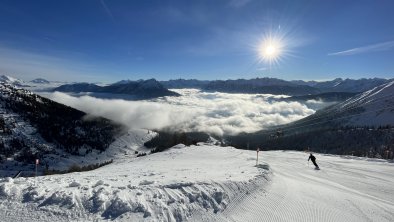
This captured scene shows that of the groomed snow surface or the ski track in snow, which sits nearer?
the groomed snow surface

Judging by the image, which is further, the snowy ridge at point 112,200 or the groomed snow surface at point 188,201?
the groomed snow surface at point 188,201

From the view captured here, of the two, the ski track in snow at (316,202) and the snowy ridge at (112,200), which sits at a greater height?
the snowy ridge at (112,200)

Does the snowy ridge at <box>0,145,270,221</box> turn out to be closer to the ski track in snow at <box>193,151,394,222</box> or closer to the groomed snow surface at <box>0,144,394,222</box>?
the groomed snow surface at <box>0,144,394,222</box>

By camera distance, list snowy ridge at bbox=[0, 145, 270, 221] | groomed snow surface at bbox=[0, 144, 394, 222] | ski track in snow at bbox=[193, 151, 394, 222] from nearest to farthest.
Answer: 1. snowy ridge at bbox=[0, 145, 270, 221]
2. groomed snow surface at bbox=[0, 144, 394, 222]
3. ski track in snow at bbox=[193, 151, 394, 222]

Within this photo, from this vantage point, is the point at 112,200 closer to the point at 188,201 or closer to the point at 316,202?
the point at 188,201

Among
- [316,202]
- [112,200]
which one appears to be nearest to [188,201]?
[112,200]

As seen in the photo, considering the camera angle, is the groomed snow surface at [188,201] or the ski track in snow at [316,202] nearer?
the groomed snow surface at [188,201]

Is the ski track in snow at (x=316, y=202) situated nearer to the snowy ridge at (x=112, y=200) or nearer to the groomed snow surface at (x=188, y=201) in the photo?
the groomed snow surface at (x=188, y=201)

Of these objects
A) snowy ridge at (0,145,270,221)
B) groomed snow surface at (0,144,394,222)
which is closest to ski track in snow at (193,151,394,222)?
groomed snow surface at (0,144,394,222)

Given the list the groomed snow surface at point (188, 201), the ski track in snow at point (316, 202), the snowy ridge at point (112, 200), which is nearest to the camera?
the snowy ridge at point (112, 200)

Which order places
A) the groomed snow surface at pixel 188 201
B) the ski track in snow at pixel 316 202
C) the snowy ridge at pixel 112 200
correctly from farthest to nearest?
the ski track in snow at pixel 316 202 < the groomed snow surface at pixel 188 201 < the snowy ridge at pixel 112 200

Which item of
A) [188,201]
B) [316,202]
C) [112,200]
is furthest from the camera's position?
[316,202]

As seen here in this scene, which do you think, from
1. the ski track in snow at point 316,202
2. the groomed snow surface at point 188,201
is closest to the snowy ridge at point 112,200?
the groomed snow surface at point 188,201

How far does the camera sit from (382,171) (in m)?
29.4
